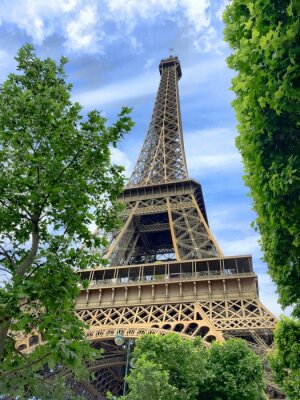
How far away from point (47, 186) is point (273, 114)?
4.31 metres

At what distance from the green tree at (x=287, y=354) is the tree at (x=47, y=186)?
28.1ft

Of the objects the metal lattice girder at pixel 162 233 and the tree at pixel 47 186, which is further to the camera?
the metal lattice girder at pixel 162 233

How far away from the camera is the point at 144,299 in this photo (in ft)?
93.8

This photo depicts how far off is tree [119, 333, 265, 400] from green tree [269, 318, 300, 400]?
3.87m

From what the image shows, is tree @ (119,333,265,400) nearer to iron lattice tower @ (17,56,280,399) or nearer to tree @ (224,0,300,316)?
iron lattice tower @ (17,56,280,399)

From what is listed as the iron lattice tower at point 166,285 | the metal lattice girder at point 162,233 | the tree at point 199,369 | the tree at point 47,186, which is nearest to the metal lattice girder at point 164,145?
the iron lattice tower at point 166,285

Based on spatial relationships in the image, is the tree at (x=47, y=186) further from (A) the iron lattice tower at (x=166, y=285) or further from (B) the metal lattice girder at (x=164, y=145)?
(B) the metal lattice girder at (x=164, y=145)

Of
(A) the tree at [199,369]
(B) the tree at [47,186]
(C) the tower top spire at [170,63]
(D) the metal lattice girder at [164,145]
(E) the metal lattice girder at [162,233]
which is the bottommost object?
(A) the tree at [199,369]

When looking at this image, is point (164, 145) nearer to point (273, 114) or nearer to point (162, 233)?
point (162, 233)

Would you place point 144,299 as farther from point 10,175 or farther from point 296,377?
point 10,175

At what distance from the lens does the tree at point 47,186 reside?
6.92 metres

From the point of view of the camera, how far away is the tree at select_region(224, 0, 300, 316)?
5500 mm

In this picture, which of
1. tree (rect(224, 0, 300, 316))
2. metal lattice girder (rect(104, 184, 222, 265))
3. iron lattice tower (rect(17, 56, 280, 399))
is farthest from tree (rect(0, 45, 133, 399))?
metal lattice girder (rect(104, 184, 222, 265))

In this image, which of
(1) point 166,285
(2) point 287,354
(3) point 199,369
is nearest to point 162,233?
(1) point 166,285
